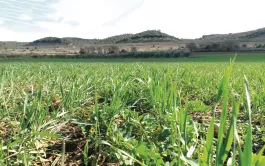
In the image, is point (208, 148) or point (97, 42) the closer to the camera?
point (208, 148)

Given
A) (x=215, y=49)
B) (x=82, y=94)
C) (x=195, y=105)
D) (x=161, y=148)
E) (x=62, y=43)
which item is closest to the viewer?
(x=161, y=148)

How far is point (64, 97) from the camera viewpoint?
1964mm

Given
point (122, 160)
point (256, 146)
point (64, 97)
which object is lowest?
point (256, 146)

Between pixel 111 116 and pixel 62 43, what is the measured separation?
135740 mm

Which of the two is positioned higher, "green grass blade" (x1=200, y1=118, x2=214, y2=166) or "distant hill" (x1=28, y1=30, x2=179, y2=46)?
"distant hill" (x1=28, y1=30, x2=179, y2=46)

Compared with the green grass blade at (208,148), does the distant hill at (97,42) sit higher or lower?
higher

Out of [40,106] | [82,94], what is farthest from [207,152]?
[82,94]

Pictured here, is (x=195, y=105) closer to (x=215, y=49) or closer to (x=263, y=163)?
(x=263, y=163)

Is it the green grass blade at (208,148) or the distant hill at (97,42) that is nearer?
the green grass blade at (208,148)

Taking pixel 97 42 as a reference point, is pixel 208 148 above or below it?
below

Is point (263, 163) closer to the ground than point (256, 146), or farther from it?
farther from it

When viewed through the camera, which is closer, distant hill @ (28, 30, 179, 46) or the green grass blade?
the green grass blade

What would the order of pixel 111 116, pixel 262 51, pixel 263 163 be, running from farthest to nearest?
pixel 262 51, pixel 111 116, pixel 263 163

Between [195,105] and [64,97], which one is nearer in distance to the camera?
[64,97]
